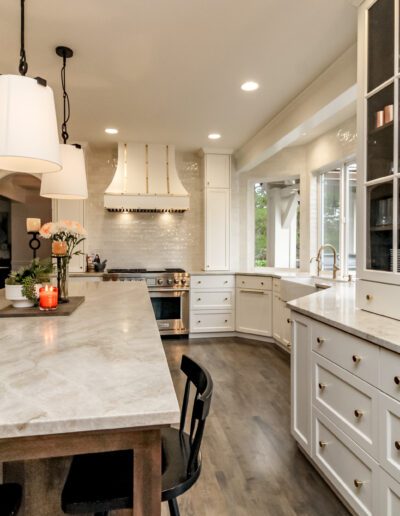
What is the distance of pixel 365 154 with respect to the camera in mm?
1979

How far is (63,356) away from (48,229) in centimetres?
116

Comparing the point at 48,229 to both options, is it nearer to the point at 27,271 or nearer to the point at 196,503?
the point at 27,271

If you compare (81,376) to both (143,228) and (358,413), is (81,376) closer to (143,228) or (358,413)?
(358,413)

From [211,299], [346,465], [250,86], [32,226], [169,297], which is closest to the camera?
[346,465]

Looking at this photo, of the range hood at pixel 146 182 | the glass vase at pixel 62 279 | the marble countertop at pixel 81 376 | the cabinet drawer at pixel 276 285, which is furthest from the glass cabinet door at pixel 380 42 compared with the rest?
the range hood at pixel 146 182

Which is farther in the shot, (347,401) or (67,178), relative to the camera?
(67,178)

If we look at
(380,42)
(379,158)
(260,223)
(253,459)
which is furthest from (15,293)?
(260,223)

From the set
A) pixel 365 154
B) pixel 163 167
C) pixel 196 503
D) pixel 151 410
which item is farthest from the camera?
pixel 163 167

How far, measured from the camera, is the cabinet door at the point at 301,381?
2.02m

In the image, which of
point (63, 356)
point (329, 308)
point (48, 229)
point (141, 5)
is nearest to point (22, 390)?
point (63, 356)

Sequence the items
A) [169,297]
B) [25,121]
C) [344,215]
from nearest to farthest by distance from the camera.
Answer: [25,121] < [344,215] < [169,297]

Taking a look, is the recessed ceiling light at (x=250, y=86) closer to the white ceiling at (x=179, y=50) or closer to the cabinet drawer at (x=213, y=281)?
the white ceiling at (x=179, y=50)

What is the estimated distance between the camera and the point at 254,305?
15.8ft

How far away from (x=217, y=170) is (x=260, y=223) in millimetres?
1028
